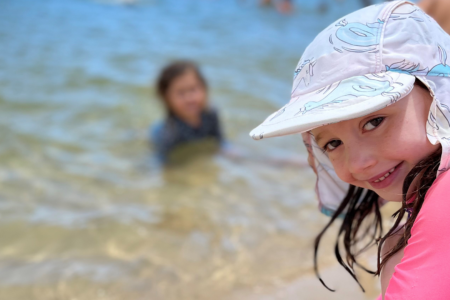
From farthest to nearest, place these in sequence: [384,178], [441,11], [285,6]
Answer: [285,6] < [441,11] < [384,178]

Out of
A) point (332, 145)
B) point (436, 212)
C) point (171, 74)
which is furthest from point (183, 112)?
point (436, 212)

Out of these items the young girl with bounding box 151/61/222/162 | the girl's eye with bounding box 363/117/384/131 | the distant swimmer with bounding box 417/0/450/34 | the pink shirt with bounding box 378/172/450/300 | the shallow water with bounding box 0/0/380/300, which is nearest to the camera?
the pink shirt with bounding box 378/172/450/300

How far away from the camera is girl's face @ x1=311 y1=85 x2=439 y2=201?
107 cm

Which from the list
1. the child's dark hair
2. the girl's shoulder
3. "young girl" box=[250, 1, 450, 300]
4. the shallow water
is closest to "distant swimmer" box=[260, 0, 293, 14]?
the shallow water

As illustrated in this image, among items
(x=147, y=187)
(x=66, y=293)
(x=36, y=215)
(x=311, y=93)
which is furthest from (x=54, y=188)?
(x=311, y=93)

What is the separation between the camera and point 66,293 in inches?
85.7

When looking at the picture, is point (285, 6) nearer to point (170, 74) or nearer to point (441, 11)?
point (170, 74)

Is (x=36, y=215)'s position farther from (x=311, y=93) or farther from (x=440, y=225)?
(x=440, y=225)

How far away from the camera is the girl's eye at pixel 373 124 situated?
1.09m

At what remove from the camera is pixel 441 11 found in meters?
2.63

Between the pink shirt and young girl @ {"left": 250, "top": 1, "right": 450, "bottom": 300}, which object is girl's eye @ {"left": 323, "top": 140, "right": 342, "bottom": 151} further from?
the pink shirt

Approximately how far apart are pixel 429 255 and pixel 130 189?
2.48 metres

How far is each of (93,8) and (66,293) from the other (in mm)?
9697

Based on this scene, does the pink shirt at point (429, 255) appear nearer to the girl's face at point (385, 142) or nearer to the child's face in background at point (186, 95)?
the girl's face at point (385, 142)
